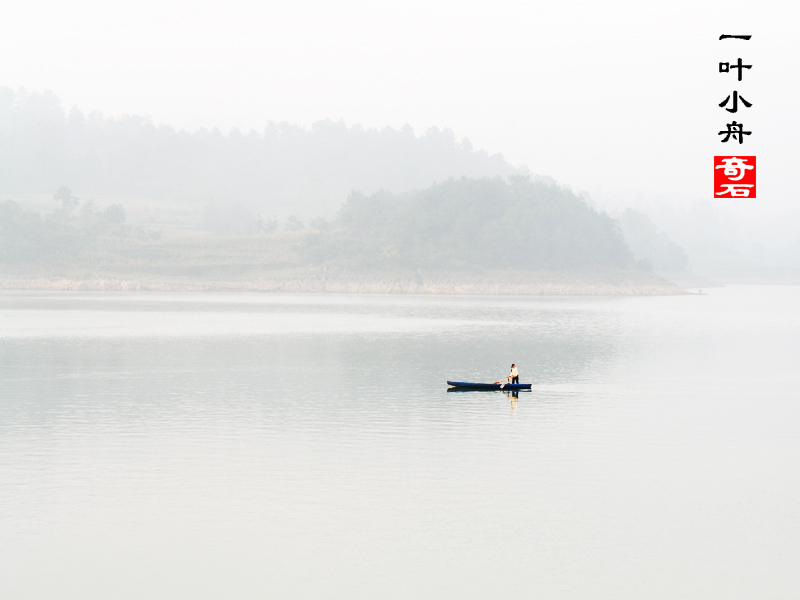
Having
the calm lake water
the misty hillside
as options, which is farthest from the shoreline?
the calm lake water

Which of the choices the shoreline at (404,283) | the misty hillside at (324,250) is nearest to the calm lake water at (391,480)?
the shoreline at (404,283)

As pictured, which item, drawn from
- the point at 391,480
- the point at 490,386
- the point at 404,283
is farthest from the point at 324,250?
the point at 391,480

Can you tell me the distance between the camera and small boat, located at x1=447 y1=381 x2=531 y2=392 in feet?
137

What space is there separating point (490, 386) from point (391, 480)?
1807 cm

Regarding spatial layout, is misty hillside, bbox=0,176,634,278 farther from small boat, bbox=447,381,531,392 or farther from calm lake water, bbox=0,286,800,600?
small boat, bbox=447,381,531,392

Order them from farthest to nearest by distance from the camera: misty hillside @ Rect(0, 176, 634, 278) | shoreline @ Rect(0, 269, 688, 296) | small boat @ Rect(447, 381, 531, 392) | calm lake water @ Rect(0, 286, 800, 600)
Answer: shoreline @ Rect(0, 269, 688, 296) < misty hillside @ Rect(0, 176, 634, 278) < small boat @ Rect(447, 381, 531, 392) < calm lake water @ Rect(0, 286, 800, 600)

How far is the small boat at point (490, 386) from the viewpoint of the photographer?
41.8 metres

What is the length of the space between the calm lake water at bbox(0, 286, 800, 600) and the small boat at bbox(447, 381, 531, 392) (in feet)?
1.76

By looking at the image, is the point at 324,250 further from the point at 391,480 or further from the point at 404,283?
the point at 391,480

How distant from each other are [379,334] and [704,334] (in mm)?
30348

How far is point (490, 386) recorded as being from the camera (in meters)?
41.8

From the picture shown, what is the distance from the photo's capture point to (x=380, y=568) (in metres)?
17.7

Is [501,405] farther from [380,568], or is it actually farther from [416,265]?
[416,265]

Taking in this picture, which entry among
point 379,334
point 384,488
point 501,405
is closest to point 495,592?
point 384,488
